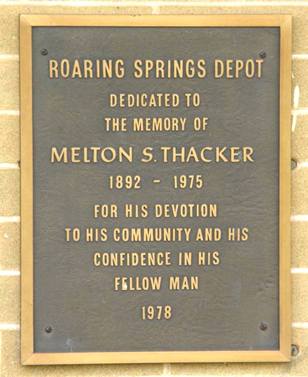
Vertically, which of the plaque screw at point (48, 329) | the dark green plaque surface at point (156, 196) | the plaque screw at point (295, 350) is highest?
the dark green plaque surface at point (156, 196)

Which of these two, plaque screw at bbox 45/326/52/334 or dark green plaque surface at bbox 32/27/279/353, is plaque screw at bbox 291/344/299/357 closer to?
dark green plaque surface at bbox 32/27/279/353

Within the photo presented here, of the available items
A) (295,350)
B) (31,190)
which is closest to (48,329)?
(31,190)

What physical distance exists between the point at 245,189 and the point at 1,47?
39.1 inches

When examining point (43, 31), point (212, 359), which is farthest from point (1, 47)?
point (212, 359)

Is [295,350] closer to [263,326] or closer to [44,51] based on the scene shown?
[263,326]

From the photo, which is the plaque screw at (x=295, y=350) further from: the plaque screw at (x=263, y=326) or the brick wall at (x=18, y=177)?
the plaque screw at (x=263, y=326)

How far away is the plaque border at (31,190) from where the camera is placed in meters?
2.44

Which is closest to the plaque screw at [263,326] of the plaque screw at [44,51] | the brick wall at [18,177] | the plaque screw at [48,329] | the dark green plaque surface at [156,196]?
the dark green plaque surface at [156,196]

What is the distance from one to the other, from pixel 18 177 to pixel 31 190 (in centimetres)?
8

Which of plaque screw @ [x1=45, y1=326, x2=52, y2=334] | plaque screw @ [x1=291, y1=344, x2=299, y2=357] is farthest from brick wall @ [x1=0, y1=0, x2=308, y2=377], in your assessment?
plaque screw @ [x1=45, y1=326, x2=52, y2=334]

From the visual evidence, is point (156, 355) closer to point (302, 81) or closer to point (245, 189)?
point (245, 189)

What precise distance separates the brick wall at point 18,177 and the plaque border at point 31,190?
0.05 metres

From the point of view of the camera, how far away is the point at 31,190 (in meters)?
2.44

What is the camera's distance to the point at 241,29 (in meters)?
2.46
